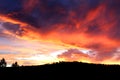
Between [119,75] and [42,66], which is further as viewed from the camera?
[42,66]

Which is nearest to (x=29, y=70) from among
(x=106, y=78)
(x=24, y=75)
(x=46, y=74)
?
(x=24, y=75)

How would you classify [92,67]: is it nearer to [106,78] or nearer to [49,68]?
[106,78]

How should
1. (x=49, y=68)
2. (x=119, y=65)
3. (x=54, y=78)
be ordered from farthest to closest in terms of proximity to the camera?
(x=119, y=65) → (x=49, y=68) → (x=54, y=78)

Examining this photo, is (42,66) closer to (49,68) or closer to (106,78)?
(49,68)

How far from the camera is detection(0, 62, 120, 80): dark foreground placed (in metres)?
23.6

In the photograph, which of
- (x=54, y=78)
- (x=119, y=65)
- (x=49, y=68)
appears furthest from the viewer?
(x=119, y=65)

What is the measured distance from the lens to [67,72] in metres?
23.7

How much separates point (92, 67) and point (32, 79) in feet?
15.4

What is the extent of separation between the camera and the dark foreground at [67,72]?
77.3 ft

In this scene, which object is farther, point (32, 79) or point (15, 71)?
point (15, 71)

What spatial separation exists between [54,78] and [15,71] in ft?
16.5

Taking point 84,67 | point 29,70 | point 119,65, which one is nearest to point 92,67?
point 84,67

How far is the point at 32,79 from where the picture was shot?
81.0 feet

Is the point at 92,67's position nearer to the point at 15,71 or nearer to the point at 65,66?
the point at 65,66
